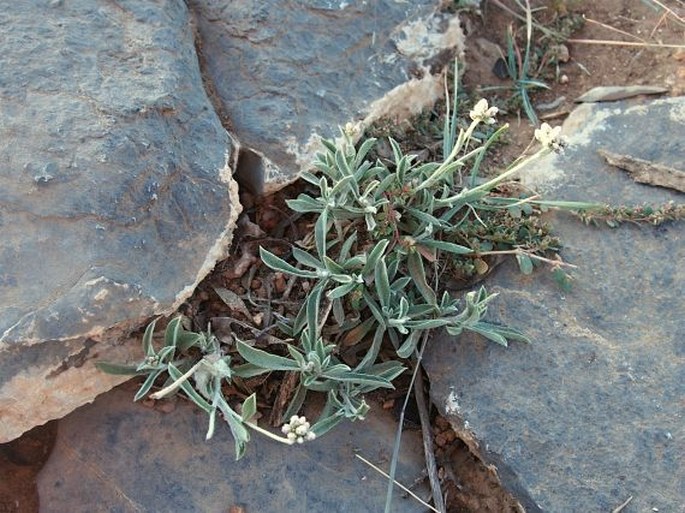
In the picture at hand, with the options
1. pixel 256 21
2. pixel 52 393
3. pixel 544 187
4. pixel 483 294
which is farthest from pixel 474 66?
pixel 52 393

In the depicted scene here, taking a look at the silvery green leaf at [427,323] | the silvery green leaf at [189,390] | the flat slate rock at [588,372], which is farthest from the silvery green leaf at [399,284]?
the silvery green leaf at [189,390]

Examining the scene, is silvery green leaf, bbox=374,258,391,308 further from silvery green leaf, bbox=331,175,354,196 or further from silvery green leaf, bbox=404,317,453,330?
silvery green leaf, bbox=331,175,354,196

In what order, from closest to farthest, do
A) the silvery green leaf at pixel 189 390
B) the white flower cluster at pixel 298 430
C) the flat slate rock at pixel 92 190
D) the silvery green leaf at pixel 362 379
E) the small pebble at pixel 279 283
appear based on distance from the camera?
the white flower cluster at pixel 298 430
the flat slate rock at pixel 92 190
the silvery green leaf at pixel 189 390
the silvery green leaf at pixel 362 379
the small pebble at pixel 279 283

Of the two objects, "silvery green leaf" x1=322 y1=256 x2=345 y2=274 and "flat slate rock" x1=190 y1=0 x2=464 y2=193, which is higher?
"flat slate rock" x1=190 y1=0 x2=464 y2=193

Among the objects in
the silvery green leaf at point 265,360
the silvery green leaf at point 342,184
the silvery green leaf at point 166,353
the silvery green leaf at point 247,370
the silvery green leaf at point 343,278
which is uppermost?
the silvery green leaf at point 342,184

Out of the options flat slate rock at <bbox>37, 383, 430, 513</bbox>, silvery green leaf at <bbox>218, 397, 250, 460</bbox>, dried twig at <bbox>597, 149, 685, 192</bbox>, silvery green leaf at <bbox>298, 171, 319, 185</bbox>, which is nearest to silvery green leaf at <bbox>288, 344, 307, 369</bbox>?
silvery green leaf at <bbox>218, 397, 250, 460</bbox>

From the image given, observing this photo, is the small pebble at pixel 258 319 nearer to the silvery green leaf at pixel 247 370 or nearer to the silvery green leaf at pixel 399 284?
the silvery green leaf at pixel 247 370

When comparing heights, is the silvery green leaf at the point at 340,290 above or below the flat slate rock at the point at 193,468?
above

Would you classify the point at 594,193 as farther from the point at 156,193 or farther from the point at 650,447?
the point at 156,193
